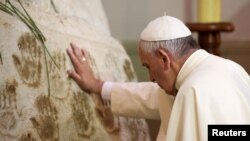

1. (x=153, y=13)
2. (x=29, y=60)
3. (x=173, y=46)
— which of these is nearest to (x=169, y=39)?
(x=173, y=46)

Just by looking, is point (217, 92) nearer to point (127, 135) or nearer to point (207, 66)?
point (207, 66)

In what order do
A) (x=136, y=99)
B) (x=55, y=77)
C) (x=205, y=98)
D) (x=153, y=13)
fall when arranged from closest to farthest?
(x=205, y=98)
(x=55, y=77)
(x=136, y=99)
(x=153, y=13)

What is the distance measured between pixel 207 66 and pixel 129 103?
424 millimetres

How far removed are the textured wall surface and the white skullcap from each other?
0.21 meters

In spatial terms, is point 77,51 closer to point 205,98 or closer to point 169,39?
point 169,39

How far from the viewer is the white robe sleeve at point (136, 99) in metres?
1.62

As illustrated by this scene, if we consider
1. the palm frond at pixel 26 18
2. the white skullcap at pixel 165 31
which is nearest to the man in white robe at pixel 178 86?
the white skullcap at pixel 165 31

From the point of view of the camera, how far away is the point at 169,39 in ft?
4.50

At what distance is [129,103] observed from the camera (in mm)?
1647

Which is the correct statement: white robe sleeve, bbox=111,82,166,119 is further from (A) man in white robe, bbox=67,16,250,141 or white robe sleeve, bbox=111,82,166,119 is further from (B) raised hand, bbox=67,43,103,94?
(B) raised hand, bbox=67,43,103,94

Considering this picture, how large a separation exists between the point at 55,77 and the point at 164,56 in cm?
31

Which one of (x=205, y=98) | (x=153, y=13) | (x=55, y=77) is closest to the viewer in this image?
(x=205, y=98)

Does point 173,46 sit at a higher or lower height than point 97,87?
higher

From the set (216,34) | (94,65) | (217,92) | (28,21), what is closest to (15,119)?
(28,21)
